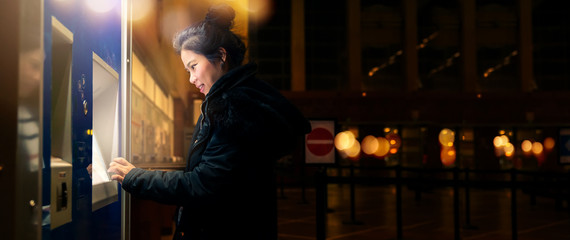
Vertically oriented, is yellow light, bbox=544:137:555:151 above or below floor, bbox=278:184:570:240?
above

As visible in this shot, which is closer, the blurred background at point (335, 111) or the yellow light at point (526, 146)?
the blurred background at point (335, 111)

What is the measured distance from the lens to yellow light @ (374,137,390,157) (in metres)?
21.3

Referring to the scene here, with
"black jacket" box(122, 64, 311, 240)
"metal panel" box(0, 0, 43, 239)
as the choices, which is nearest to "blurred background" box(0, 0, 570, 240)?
"metal panel" box(0, 0, 43, 239)

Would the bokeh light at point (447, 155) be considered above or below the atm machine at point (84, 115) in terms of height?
below

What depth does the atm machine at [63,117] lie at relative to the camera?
124cm

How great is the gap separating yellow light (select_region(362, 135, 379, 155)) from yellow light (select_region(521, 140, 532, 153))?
614 cm

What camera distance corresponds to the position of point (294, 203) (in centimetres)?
1328

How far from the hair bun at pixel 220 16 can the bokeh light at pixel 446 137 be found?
2098 cm

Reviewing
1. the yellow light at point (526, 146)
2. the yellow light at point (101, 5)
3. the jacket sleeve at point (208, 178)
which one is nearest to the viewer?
the jacket sleeve at point (208, 178)

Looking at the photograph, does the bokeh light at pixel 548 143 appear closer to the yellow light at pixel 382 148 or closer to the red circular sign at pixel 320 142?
the yellow light at pixel 382 148

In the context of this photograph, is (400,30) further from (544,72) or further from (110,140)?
(110,140)

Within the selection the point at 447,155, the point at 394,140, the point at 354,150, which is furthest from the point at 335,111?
the point at 447,155

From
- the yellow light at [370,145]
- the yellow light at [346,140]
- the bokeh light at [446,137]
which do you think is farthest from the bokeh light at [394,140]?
the bokeh light at [446,137]

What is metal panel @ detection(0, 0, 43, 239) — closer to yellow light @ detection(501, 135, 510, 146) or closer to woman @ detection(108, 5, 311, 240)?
woman @ detection(108, 5, 311, 240)
